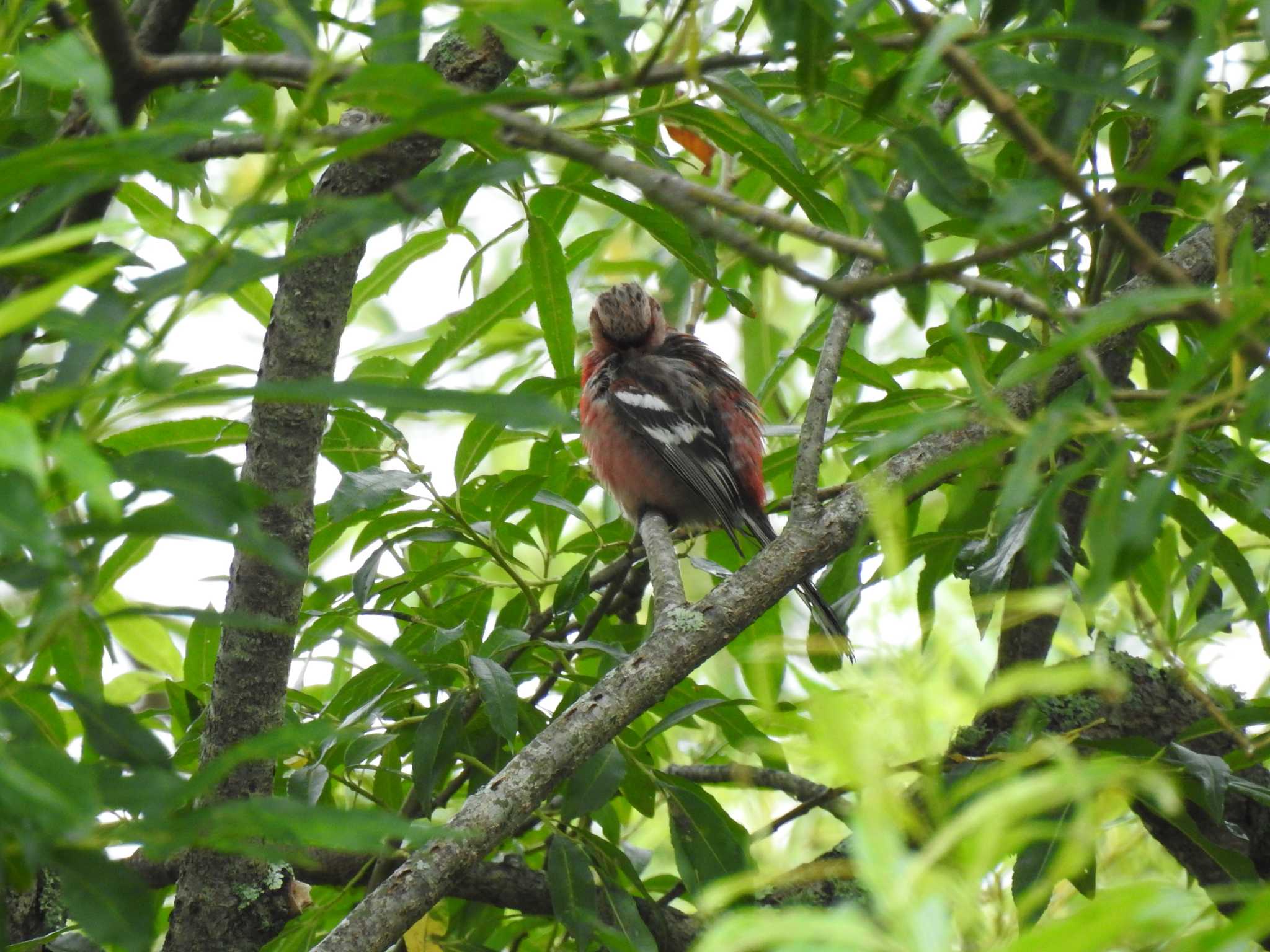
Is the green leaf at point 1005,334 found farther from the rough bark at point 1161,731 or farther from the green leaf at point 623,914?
the green leaf at point 623,914

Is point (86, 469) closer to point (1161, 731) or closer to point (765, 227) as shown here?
point (765, 227)

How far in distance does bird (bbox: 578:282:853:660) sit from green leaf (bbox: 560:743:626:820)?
5.27ft

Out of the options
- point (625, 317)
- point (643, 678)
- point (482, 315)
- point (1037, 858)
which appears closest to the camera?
point (643, 678)

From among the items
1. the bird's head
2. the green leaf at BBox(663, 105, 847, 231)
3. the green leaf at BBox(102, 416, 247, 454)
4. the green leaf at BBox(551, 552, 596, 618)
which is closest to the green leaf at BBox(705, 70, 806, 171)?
the green leaf at BBox(663, 105, 847, 231)

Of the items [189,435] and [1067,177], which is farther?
[189,435]

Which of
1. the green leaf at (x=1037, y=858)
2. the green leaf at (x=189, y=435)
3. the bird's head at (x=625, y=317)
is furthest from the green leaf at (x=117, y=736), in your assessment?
the bird's head at (x=625, y=317)

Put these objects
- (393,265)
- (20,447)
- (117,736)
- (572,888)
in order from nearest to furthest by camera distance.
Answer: (20,447) < (117,736) < (572,888) < (393,265)

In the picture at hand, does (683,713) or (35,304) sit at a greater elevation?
(35,304)

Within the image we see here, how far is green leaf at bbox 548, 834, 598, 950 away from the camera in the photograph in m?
2.20

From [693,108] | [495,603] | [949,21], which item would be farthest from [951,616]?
[495,603]

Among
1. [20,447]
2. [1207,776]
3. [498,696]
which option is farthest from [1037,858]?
[20,447]

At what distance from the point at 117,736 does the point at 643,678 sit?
100cm

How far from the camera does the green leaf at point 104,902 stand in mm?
1066

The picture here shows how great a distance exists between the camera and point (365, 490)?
2.28m
